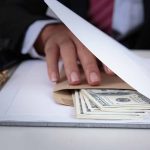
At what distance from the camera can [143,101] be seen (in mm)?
575

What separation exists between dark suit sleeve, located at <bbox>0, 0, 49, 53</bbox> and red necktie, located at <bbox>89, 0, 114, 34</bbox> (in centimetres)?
17

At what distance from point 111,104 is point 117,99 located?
0.09 ft

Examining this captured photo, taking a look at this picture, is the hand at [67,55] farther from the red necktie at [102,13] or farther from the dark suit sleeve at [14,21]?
the red necktie at [102,13]

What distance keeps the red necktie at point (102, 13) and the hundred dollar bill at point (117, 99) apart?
1.80 feet

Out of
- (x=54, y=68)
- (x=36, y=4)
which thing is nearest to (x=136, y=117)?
(x=54, y=68)

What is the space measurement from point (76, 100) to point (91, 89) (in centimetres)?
5

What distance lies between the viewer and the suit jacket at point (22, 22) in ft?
3.36

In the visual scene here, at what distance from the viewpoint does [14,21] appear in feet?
3.50

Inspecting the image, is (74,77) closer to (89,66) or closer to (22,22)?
(89,66)

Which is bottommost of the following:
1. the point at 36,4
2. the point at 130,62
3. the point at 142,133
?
the point at 142,133

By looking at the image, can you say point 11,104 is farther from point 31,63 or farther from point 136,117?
point 31,63

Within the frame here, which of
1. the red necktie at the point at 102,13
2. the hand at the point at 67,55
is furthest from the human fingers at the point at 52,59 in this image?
the red necktie at the point at 102,13

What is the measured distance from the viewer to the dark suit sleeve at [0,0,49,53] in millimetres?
1025

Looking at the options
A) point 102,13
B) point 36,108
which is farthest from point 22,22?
point 36,108
